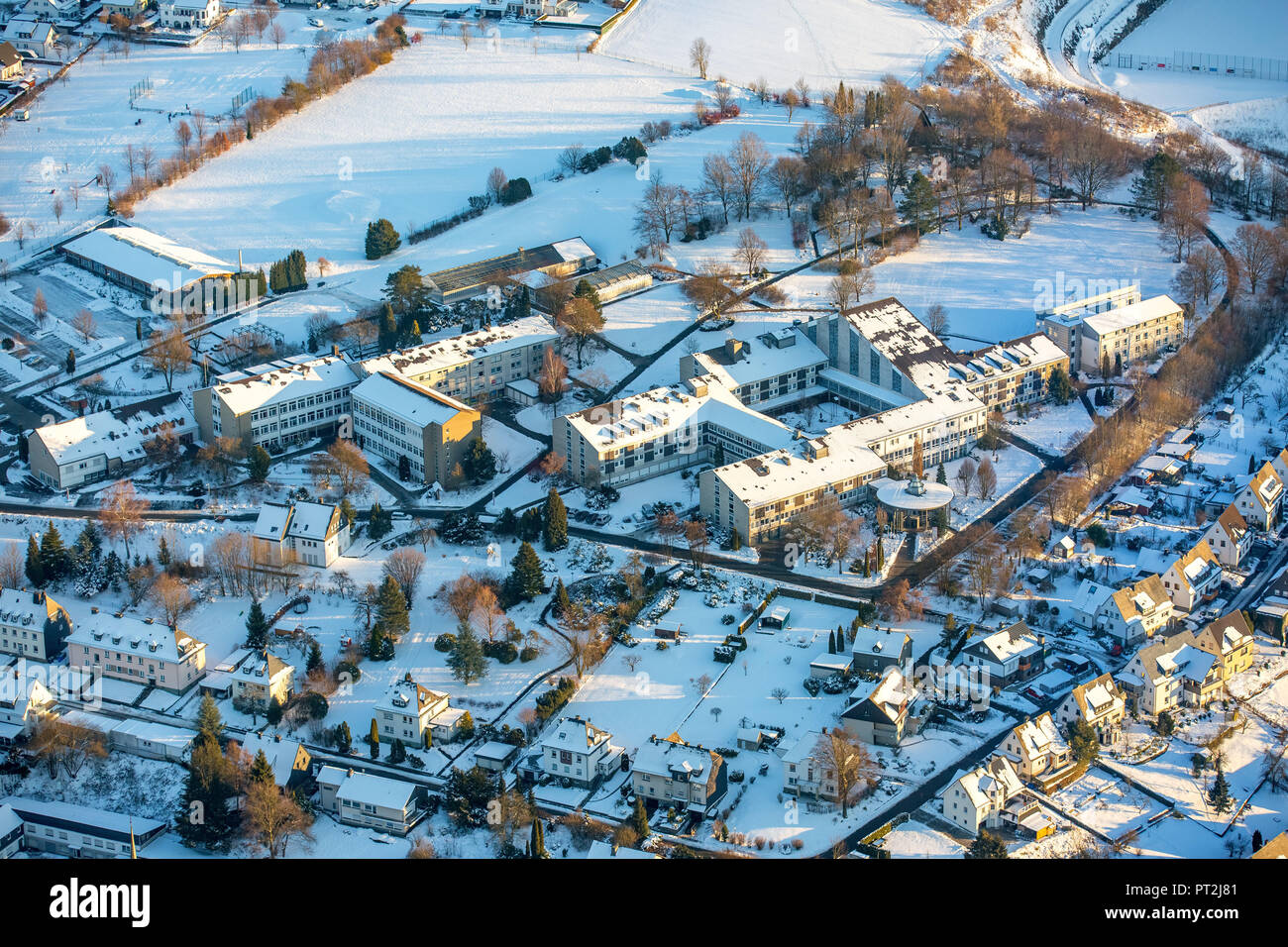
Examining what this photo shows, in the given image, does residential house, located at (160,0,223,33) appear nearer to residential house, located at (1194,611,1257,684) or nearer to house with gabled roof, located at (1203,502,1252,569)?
house with gabled roof, located at (1203,502,1252,569)

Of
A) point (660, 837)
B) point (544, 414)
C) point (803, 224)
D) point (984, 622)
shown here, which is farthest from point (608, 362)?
point (660, 837)

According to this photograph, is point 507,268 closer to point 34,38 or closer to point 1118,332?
point 1118,332

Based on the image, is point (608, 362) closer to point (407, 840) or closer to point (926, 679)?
point (926, 679)

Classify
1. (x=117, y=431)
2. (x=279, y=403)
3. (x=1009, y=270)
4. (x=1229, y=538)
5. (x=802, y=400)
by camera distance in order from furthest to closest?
1. (x=1009, y=270)
2. (x=802, y=400)
3. (x=279, y=403)
4. (x=117, y=431)
5. (x=1229, y=538)

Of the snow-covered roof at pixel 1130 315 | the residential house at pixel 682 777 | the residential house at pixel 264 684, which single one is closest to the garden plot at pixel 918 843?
the residential house at pixel 682 777

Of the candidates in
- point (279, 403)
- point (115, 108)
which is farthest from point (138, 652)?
point (115, 108)

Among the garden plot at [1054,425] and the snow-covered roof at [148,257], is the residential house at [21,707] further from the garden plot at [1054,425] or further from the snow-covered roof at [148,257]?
the garden plot at [1054,425]

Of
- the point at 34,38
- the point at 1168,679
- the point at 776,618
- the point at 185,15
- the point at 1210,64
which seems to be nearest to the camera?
the point at 1168,679
